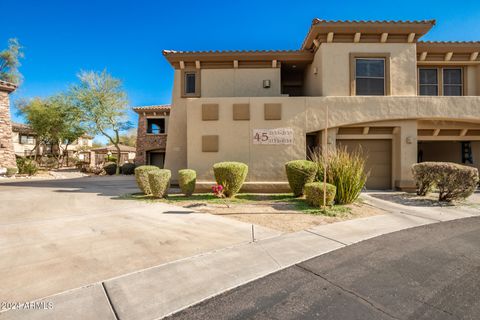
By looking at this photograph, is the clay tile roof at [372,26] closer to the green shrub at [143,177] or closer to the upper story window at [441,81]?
the upper story window at [441,81]

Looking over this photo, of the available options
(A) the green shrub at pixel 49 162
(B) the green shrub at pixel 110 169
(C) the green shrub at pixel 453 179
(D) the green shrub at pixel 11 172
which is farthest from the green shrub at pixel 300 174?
(A) the green shrub at pixel 49 162

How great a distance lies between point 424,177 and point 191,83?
12.1m

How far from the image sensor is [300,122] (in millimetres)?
10641

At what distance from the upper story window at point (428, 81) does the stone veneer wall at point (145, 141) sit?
67.5 feet

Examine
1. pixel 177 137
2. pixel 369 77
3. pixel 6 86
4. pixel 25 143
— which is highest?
pixel 6 86

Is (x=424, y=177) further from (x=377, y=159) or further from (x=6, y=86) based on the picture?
(x=6, y=86)

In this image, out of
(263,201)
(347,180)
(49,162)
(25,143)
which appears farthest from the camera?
(25,143)

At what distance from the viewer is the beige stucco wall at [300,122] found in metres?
Answer: 10.6

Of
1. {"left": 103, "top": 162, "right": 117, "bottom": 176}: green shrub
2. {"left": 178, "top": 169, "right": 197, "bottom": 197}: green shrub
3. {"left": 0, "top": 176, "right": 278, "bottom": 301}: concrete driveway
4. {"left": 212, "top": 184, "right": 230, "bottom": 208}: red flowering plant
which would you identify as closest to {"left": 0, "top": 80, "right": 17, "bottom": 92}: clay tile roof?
{"left": 103, "top": 162, "right": 117, "bottom": 176}: green shrub

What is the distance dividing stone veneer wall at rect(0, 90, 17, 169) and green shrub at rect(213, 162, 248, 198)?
835 inches

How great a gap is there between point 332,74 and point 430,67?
6336 mm

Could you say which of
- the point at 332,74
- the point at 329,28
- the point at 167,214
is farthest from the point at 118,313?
the point at 329,28

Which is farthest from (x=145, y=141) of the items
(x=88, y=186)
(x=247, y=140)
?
(x=247, y=140)

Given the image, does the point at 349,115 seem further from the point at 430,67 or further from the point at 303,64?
the point at 430,67
